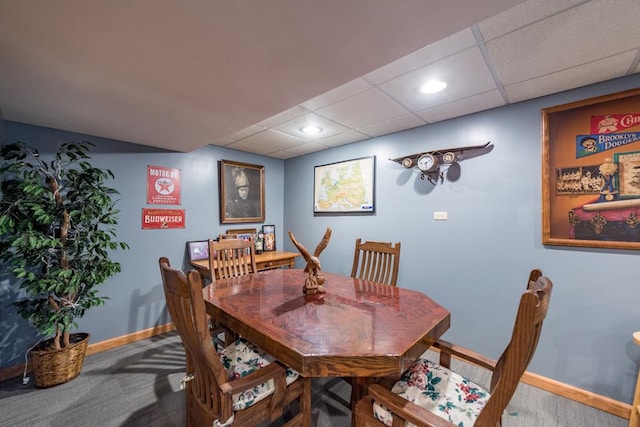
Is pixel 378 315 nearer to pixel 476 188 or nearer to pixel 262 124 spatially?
pixel 476 188

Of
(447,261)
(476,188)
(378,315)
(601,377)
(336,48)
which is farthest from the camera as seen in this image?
(447,261)

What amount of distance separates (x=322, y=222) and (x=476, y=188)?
6.69ft

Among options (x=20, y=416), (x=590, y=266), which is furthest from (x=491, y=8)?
(x=20, y=416)

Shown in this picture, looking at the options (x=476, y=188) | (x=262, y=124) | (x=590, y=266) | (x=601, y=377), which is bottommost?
(x=601, y=377)

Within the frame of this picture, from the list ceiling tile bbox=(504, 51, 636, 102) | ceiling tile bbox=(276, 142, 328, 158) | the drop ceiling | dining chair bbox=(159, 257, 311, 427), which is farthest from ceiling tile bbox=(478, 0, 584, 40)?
ceiling tile bbox=(276, 142, 328, 158)

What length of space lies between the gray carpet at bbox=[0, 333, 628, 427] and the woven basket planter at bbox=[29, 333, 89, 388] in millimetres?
60

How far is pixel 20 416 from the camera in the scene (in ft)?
5.65

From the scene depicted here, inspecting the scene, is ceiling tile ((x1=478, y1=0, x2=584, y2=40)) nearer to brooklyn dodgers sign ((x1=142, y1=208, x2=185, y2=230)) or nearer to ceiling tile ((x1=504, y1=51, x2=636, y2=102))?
Answer: ceiling tile ((x1=504, y1=51, x2=636, y2=102))

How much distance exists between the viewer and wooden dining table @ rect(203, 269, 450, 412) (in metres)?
1.02

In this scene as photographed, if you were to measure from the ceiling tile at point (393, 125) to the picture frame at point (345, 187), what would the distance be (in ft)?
1.12

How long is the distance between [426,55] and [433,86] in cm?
43

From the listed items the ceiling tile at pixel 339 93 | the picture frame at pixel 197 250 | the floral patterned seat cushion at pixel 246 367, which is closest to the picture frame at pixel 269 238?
the picture frame at pixel 197 250

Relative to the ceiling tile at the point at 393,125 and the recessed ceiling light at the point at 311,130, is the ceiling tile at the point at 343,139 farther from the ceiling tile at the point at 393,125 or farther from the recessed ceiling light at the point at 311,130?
the recessed ceiling light at the point at 311,130

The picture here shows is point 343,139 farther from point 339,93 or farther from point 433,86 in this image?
point 433,86
